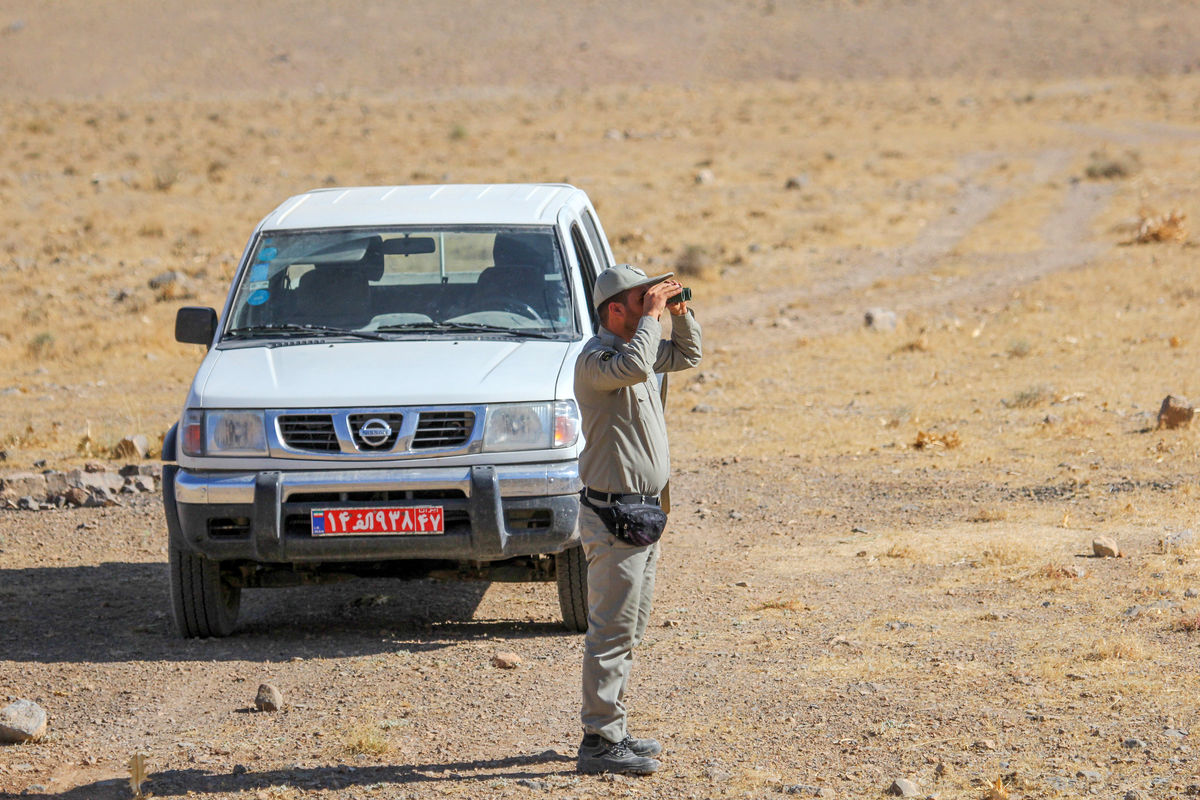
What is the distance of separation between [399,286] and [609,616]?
9.44 feet

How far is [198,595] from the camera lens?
6094 mm

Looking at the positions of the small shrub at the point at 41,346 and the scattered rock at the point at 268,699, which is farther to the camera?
the small shrub at the point at 41,346

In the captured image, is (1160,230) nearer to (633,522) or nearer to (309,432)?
(309,432)

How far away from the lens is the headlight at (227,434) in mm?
5758

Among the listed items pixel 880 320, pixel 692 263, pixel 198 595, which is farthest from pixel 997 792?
pixel 692 263

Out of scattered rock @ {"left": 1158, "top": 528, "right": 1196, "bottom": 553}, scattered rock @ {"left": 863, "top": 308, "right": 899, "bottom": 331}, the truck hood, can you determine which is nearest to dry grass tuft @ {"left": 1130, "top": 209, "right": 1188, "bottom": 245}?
scattered rock @ {"left": 863, "top": 308, "right": 899, "bottom": 331}

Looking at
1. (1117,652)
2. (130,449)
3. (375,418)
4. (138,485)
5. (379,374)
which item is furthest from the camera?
(130,449)

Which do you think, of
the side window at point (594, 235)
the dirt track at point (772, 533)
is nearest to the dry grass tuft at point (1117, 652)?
the dirt track at point (772, 533)

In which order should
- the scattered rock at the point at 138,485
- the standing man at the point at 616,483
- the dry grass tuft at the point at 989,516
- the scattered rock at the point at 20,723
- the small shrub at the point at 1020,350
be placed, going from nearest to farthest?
the standing man at the point at 616,483, the scattered rock at the point at 20,723, the dry grass tuft at the point at 989,516, the scattered rock at the point at 138,485, the small shrub at the point at 1020,350

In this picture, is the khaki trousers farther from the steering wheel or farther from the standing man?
→ the steering wheel

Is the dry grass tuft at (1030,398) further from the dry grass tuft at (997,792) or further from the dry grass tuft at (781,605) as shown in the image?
the dry grass tuft at (997,792)

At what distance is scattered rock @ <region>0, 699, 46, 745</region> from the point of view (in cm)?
498

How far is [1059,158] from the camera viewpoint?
3559 centimetres

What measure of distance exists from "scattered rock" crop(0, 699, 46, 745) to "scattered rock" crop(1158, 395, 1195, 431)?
8101mm
